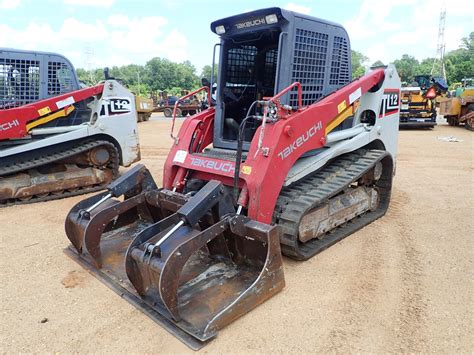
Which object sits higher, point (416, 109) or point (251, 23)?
point (251, 23)

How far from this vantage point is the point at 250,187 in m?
3.60

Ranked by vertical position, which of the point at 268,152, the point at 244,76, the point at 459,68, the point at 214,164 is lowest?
the point at 214,164

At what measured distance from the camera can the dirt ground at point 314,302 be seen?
105 inches

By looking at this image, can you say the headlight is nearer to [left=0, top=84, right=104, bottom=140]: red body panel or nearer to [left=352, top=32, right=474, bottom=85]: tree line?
[left=0, top=84, right=104, bottom=140]: red body panel

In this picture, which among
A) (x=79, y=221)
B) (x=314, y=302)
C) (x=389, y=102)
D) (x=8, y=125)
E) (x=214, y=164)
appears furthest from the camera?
(x=8, y=125)

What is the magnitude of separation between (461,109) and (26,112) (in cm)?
1724

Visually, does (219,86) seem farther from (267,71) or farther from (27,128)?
(27,128)

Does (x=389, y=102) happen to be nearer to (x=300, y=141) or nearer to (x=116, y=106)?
(x=300, y=141)

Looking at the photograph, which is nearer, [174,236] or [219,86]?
[174,236]

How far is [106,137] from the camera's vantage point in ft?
22.5

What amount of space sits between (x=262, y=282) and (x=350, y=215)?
1966 mm

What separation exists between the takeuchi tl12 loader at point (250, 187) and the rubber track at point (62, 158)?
2387 millimetres

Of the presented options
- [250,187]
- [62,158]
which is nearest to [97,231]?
[250,187]

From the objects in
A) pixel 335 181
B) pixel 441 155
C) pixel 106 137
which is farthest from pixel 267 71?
pixel 441 155
